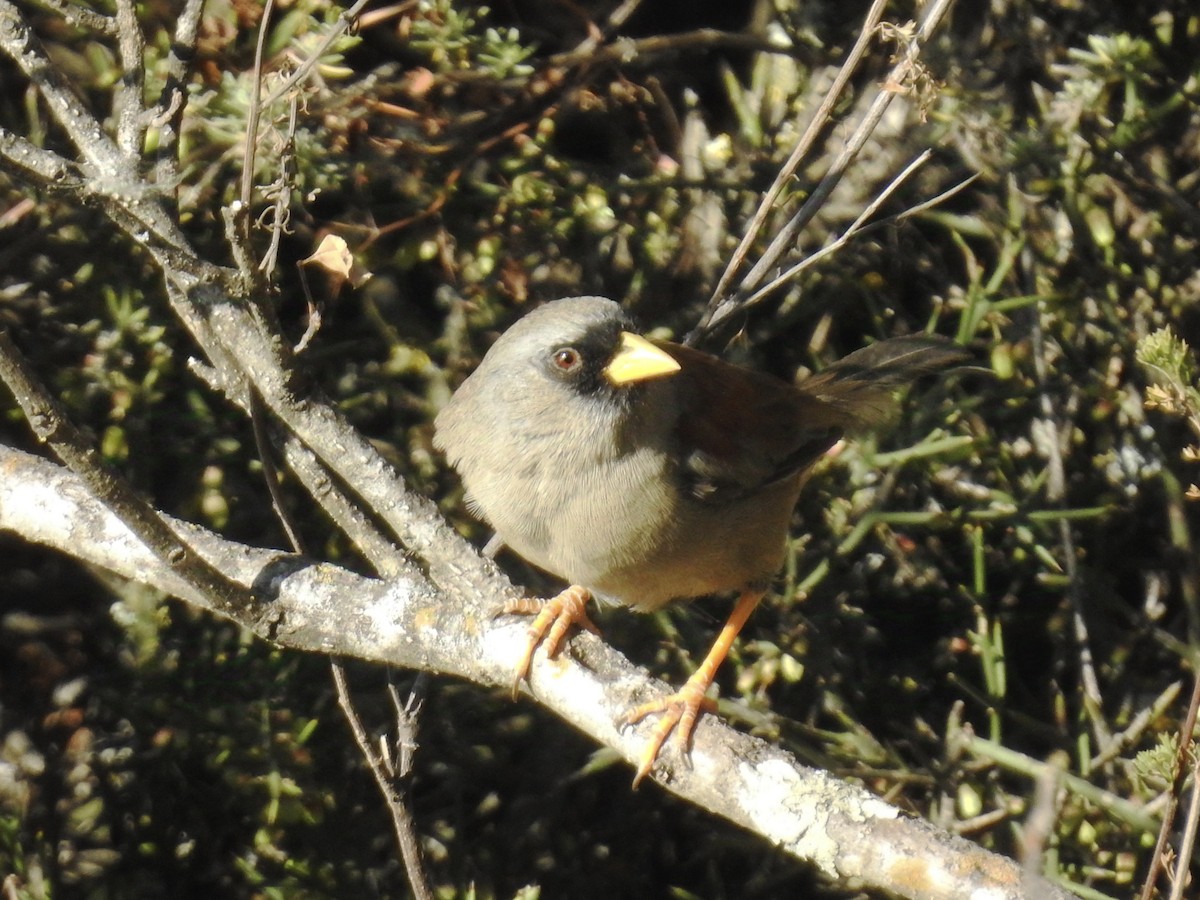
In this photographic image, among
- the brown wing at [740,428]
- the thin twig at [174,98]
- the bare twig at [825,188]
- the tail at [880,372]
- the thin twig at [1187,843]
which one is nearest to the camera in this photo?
the thin twig at [1187,843]

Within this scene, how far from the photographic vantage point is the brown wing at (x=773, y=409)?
154 inches

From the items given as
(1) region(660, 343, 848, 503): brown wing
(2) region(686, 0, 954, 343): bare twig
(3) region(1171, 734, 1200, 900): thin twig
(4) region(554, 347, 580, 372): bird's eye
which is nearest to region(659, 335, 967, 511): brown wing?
(1) region(660, 343, 848, 503): brown wing

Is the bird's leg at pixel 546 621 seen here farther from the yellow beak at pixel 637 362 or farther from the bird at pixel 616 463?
the yellow beak at pixel 637 362

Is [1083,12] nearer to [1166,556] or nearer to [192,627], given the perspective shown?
[1166,556]

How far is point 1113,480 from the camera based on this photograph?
471 cm

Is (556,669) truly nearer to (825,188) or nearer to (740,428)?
(740,428)

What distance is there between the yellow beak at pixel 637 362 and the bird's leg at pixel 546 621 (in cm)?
63

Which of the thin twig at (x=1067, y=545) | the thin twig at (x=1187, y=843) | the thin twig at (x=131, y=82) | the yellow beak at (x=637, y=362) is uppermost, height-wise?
the thin twig at (x=131, y=82)

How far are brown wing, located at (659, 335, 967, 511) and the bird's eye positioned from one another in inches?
11.2

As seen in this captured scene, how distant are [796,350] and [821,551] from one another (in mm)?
850

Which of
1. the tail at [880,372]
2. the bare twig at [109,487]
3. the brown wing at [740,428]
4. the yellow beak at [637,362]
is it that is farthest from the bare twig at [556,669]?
the tail at [880,372]

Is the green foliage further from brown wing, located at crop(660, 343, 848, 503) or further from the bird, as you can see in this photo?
the bird

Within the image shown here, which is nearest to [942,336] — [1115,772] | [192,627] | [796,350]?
[796,350]

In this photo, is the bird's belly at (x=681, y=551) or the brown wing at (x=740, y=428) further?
the brown wing at (x=740, y=428)
